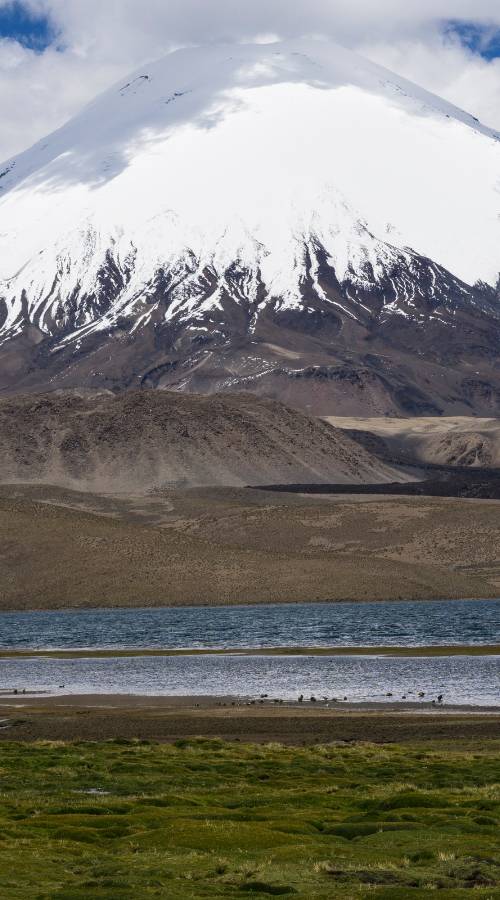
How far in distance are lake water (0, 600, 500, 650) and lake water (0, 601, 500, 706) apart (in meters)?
0.09

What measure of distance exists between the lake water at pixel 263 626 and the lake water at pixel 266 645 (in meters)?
0.09

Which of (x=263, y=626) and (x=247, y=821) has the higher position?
(x=263, y=626)

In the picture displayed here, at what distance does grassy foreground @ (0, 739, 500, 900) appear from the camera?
22.4 meters

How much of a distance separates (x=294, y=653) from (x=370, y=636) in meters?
12.2

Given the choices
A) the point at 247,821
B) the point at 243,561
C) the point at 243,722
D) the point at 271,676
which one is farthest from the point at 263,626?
the point at 247,821

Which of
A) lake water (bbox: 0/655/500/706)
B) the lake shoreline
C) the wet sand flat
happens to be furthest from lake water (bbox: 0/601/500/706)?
the wet sand flat

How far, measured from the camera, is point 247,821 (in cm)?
2903

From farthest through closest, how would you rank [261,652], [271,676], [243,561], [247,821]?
[243,561], [261,652], [271,676], [247,821]

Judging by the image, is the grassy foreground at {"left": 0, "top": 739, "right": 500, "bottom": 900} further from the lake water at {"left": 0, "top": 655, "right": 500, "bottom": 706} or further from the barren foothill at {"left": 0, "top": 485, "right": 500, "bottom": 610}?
the barren foothill at {"left": 0, "top": 485, "right": 500, "bottom": 610}

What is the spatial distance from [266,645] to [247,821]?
66686 millimetres

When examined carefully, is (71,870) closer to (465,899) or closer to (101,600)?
(465,899)

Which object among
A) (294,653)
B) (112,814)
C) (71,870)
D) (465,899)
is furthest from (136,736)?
(294,653)

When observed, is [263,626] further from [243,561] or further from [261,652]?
[243,561]

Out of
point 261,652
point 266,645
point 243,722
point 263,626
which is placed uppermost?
point 263,626
